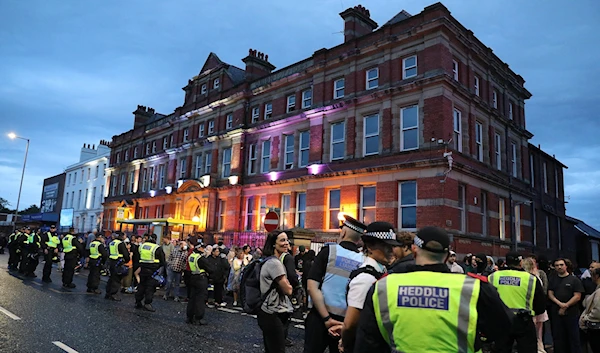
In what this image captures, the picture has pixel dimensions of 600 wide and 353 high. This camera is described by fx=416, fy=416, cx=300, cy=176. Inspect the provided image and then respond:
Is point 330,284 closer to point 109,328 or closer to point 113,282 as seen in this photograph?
point 109,328

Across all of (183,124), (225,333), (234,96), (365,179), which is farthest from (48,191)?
(225,333)

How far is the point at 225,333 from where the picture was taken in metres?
9.02

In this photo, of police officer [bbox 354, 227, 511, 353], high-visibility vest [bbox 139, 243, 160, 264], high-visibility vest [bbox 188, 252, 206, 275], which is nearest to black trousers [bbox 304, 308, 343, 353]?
police officer [bbox 354, 227, 511, 353]

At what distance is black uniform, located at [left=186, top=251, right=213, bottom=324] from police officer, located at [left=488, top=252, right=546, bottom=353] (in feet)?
22.4

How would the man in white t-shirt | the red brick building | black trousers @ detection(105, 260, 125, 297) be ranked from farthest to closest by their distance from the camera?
1. the red brick building
2. black trousers @ detection(105, 260, 125, 297)
3. the man in white t-shirt

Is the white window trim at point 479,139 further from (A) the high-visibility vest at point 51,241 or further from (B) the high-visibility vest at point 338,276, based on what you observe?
(A) the high-visibility vest at point 51,241

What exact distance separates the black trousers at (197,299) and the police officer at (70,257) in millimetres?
6954

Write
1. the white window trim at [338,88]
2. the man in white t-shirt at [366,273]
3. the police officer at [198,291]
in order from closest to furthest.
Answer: the man in white t-shirt at [366,273]
the police officer at [198,291]
the white window trim at [338,88]

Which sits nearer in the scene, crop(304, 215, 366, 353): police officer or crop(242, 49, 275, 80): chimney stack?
crop(304, 215, 366, 353): police officer

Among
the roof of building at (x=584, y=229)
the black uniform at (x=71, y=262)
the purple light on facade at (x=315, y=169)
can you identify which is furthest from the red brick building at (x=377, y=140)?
the roof of building at (x=584, y=229)

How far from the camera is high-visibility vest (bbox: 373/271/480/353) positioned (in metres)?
2.56

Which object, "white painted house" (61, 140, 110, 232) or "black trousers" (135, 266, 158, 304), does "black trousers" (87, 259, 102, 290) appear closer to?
"black trousers" (135, 266, 158, 304)

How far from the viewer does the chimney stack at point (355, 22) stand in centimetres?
2294

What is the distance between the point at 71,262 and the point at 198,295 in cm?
746
